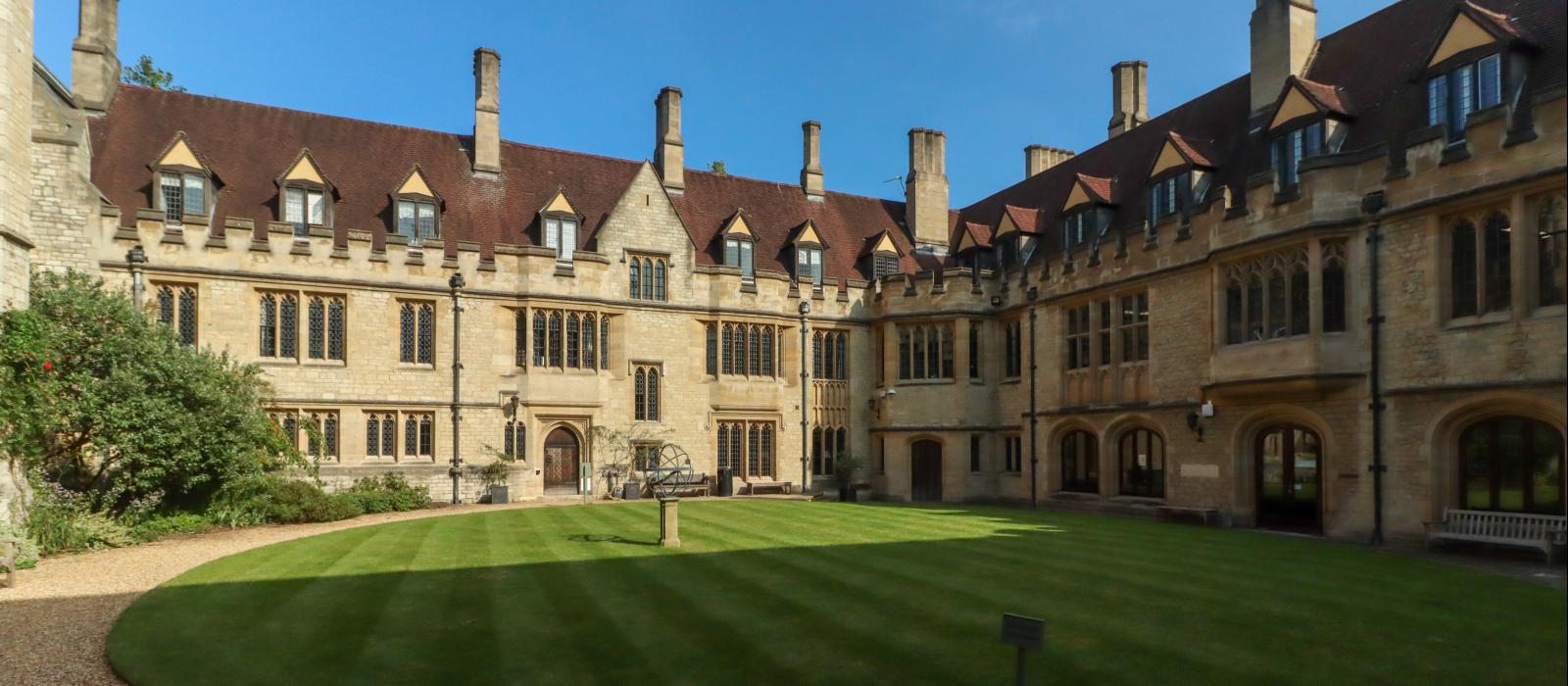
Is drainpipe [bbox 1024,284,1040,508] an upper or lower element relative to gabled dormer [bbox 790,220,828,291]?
lower

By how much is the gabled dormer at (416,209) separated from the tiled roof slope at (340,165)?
390 millimetres

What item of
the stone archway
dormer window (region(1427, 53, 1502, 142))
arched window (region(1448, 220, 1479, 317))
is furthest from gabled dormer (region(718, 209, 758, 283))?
arched window (region(1448, 220, 1479, 317))

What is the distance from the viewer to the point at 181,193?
79.6ft

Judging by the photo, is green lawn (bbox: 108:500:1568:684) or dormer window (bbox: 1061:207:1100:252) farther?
dormer window (bbox: 1061:207:1100:252)

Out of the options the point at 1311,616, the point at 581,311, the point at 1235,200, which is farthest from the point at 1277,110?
the point at 581,311

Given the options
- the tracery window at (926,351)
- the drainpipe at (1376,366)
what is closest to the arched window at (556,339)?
the tracery window at (926,351)

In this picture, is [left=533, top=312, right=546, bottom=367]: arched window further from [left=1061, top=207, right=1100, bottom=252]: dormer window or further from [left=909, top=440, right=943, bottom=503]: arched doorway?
[left=1061, top=207, right=1100, bottom=252]: dormer window

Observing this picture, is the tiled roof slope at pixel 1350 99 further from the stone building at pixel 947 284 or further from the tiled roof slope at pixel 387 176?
the tiled roof slope at pixel 387 176

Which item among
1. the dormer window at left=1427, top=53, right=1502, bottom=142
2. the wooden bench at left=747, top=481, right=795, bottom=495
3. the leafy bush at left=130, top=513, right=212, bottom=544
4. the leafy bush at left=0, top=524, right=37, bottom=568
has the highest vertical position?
the dormer window at left=1427, top=53, right=1502, bottom=142

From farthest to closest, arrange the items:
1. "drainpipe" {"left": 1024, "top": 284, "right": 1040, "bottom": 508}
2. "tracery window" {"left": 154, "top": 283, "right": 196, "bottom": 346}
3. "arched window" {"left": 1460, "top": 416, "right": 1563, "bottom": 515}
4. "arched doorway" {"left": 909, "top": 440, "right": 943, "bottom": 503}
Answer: "arched doorway" {"left": 909, "top": 440, "right": 943, "bottom": 503} < "drainpipe" {"left": 1024, "top": 284, "right": 1040, "bottom": 508} < "tracery window" {"left": 154, "top": 283, "right": 196, "bottom": 346} < "arched window" {"left": 1460, "top": 416, "right": 1563, "bottom": 515}

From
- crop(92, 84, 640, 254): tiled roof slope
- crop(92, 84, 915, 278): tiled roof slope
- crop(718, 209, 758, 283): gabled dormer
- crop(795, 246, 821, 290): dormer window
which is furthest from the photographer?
crop(795, 246, 821, 290): dormer window

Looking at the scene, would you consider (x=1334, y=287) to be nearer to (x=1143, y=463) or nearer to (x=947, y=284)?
(x=1143, y=463)

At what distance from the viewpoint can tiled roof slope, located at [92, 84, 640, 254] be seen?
25.1 m

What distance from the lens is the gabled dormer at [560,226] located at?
1093 inches
